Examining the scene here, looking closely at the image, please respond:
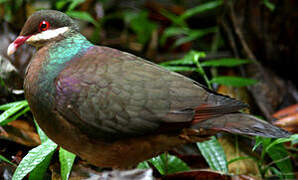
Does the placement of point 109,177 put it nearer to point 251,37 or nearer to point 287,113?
point 287,113

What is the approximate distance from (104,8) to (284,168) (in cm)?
414

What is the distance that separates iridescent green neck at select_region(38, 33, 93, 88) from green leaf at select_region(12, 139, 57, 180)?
0.52 m

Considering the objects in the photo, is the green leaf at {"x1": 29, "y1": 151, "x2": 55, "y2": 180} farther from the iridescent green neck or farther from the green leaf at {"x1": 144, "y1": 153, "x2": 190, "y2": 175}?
the green leaf at {"x1": 144, "y1": 153, "x2": 190, "y2": 175}

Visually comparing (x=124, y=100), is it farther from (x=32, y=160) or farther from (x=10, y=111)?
(x=10, y=111)

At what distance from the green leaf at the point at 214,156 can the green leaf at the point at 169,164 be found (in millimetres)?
182

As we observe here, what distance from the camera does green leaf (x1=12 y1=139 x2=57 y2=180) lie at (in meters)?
2.62

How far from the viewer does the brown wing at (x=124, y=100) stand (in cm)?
236

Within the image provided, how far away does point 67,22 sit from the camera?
2834mm

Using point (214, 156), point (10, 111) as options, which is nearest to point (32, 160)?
point (10, 111)

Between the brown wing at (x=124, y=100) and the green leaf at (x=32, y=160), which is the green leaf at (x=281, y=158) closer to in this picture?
the brown wing at (x=124, y=100)

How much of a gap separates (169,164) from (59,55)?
48.0 inches

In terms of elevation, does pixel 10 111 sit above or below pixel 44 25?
below

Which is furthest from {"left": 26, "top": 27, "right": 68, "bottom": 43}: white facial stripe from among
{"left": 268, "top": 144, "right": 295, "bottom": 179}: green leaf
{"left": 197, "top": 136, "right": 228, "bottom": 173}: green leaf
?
{"left": 268, "top": 144, "right": 295, "bottom": 179}: green leaf

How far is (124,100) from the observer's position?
2371 millimetres
